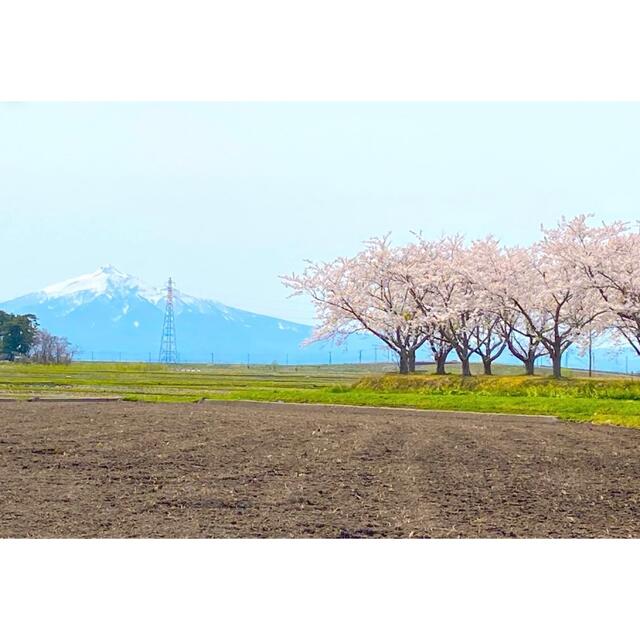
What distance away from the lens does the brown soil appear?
16.0 ft

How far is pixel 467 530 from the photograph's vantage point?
4.82 meters

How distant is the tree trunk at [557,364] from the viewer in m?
12.6

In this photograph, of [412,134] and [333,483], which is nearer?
[333,483]

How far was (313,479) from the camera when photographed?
235 inches

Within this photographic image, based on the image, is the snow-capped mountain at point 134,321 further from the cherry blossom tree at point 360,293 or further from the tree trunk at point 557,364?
the tree trunk at point 557,364

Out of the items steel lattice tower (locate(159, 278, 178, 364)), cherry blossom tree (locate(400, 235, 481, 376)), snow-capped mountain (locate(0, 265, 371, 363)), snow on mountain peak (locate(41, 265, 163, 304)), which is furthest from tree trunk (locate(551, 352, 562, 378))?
snow on mountain peak (locate(41, 265, 163, 304))

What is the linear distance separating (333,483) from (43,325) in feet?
21.0

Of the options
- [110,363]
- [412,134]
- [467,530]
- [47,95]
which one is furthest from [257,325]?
[467,530]

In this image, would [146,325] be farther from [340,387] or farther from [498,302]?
[498,302]

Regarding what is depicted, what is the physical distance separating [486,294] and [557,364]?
213cm

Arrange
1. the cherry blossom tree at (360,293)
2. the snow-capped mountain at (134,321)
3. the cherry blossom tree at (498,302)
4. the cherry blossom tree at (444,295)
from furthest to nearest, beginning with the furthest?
the cherry blossom tree at (360,293) < the cherry blossom tree at (444,295) < the cherry blossom tree at (498,302) < the snow-capped mountain at (134,321)

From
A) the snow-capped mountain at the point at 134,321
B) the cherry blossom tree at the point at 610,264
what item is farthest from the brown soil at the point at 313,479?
the cherry blossom tree at the point at 610,264

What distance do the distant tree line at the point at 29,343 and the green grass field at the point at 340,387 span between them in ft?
0.65

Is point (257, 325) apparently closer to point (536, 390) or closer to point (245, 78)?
point (536, 390)
